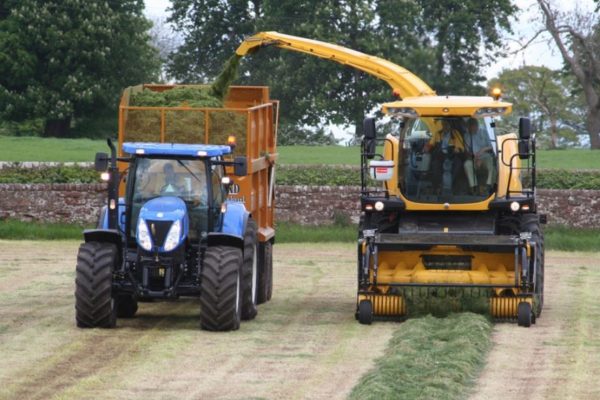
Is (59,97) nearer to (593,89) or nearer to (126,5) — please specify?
(126,5)

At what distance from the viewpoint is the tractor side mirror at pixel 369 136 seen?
1834cm

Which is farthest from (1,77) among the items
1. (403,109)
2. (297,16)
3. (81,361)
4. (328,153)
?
(81,361)

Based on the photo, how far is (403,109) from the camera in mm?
18672

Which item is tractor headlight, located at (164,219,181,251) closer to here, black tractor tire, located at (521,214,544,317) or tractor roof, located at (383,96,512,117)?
tractor roof, located at (383,96,512,117)

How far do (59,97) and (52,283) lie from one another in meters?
32.4

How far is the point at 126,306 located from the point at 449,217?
411 cm

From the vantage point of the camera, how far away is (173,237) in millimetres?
16984

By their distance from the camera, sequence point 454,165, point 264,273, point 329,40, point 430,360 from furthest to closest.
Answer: point 329,40 → point 264,273 → point 454,165 → point 430,360

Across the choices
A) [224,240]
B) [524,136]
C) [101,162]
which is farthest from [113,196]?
[524,136]

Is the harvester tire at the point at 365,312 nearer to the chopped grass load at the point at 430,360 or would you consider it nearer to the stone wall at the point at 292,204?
the chopped grass load at the point at 430,360

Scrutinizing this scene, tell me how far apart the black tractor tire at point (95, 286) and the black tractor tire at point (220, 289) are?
102 centimetres

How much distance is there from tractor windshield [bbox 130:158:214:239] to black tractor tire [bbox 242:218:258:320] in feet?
2.03

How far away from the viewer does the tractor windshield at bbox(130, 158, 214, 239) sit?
58.1 feet

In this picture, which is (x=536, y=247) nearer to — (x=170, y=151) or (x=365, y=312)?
(x=365, y=312)
